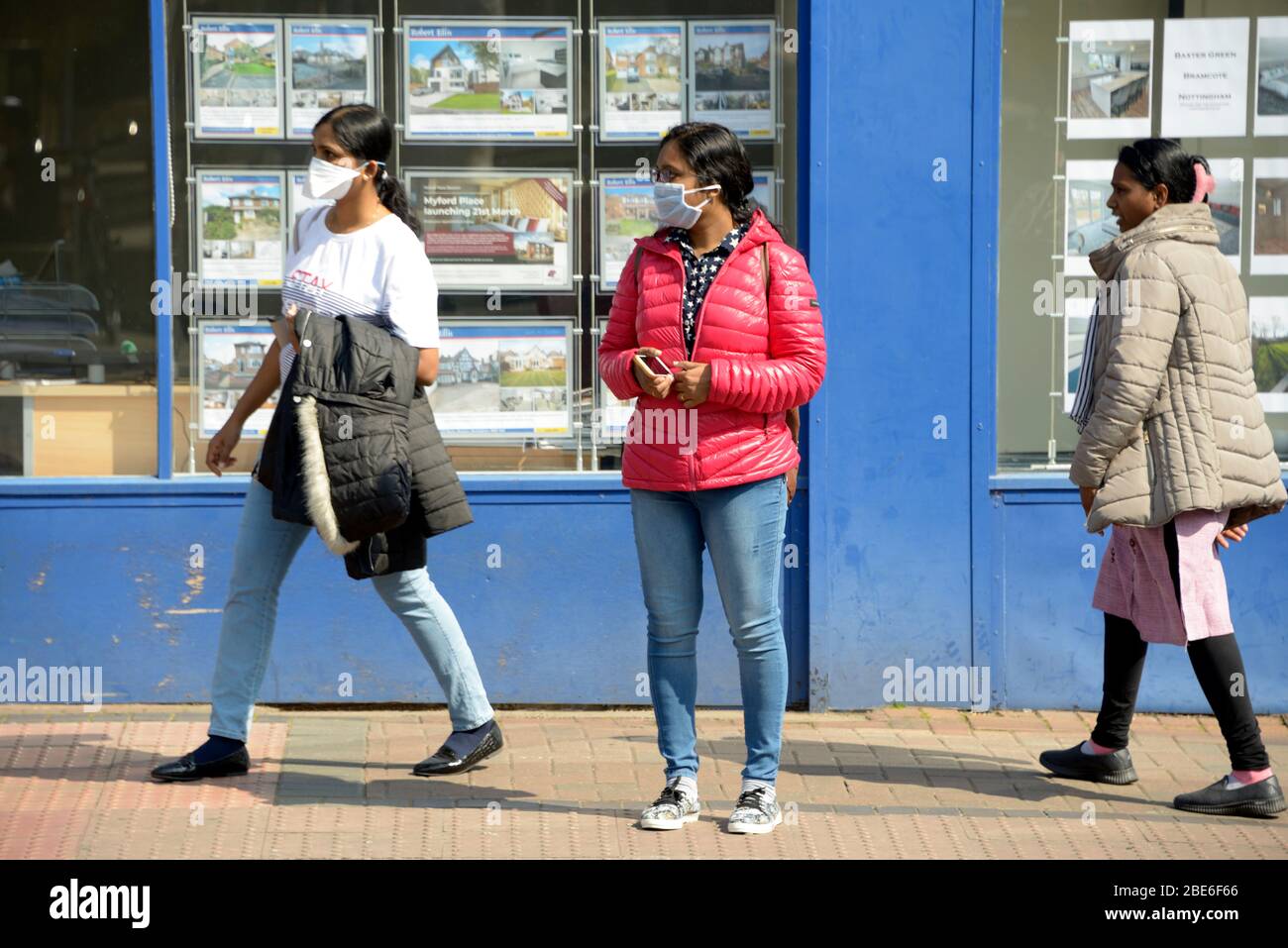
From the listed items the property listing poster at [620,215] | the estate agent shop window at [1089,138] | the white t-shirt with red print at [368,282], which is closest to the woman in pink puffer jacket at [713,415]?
the white t-shirt with red print at [368,282]

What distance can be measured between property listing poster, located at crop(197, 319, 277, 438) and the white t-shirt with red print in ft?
3.98

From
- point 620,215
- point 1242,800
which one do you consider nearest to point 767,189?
point 620,215

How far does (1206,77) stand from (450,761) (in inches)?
144

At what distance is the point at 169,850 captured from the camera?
4492mm

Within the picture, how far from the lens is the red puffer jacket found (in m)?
4.52

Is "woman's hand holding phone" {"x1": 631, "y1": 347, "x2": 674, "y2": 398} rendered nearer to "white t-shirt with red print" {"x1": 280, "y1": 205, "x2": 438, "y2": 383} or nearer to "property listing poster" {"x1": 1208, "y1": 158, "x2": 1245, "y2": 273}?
"white t-shirt with red print" {"x1": 280, "y1": 205, "x2": 438, "y2": 383}

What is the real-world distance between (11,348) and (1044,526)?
3757 millimetres

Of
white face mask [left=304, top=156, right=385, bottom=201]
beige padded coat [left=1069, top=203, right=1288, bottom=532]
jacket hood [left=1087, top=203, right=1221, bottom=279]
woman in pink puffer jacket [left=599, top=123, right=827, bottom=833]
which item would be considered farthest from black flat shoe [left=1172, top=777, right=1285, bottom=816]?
white face mask [left=304, top=156, right=385, bottom=201]

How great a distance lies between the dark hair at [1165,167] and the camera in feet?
16.3

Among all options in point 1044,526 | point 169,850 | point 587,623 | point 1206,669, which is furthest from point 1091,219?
point 169,850

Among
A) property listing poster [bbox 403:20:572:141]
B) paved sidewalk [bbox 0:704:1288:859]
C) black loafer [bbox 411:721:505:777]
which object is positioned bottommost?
paved sidewalk [bbox 0:704:1288:859]

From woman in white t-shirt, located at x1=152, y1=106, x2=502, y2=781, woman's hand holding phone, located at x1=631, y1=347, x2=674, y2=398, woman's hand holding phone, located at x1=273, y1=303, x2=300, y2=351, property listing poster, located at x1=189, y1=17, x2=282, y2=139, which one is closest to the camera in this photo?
woman's hand holding phone, located at x1=631, y1=347, x2=674, y2=398

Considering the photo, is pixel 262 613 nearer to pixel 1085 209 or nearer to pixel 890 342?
pixel 890 342

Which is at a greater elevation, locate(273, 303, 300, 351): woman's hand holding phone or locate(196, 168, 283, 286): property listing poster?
locate(196, 168, 283, 286): property listing poster
